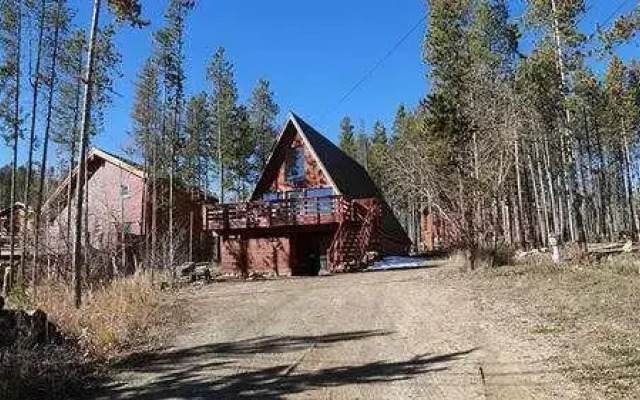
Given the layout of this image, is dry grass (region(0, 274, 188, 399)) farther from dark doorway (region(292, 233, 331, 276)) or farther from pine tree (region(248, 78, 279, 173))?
pine tree (region(248, 78, 279, 173))

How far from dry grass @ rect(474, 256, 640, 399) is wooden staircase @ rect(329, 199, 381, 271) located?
24.7 feet

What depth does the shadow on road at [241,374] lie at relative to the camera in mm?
8109

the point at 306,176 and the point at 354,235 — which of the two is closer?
the point at 354,235

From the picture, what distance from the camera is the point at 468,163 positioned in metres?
23.8

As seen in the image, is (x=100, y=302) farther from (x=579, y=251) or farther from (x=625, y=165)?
(x=625, y=165)

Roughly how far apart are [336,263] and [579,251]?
27.9ft

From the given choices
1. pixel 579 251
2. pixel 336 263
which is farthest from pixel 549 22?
pixel 336 263

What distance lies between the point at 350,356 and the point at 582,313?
4406 mm

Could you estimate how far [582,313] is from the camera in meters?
11.2

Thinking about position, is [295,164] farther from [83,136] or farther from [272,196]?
[83,136]

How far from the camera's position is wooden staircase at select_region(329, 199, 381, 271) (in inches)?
982

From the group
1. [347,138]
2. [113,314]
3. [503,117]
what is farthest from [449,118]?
[347,138]

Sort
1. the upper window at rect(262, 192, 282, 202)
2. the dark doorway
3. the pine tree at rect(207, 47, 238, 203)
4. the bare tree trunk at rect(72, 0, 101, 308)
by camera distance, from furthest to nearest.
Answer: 1. the pine tree at rect(207, 47, 238, 203)
2. the upper window at rect(262, 192, 282, 202)
3. the dark doorway
4. the bare tree trunk at rect(72, 0, 101, 308)

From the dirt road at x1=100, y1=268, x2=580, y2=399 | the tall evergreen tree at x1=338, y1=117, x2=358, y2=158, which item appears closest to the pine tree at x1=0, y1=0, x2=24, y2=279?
the dirt road at x1=100, y1=268, x2=580, y2=399
